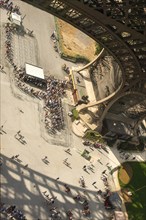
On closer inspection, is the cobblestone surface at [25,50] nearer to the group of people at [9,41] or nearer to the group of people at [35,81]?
the group of people at [9,41]

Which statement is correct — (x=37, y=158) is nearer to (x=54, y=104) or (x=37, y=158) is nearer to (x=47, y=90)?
(x=54, y=104)

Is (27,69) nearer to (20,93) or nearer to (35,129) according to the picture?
(20,93)

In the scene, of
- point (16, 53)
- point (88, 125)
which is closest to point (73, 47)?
point (16, 53)

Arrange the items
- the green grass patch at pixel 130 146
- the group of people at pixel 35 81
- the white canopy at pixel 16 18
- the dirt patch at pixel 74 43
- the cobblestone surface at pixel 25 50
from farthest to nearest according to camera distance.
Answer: the dirt patch at pixel 74 43, the white canopy at pixel 16 18, the cobblestone surface at pixel 25 50, the green grass patch at pixel 130 146, the group of people at pixel 35 81

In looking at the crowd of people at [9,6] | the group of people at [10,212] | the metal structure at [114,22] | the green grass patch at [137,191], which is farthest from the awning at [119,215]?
the crowd of people at [9,6]

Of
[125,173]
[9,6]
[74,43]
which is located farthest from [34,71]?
[125,173]

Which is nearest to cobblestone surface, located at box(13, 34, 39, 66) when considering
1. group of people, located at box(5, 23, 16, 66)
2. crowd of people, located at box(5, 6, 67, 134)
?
group of people, located at box(5, 23, 16, 66)

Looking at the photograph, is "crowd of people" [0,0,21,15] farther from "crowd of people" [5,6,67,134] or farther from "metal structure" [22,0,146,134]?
"metal structure" [22,0,146,134]
